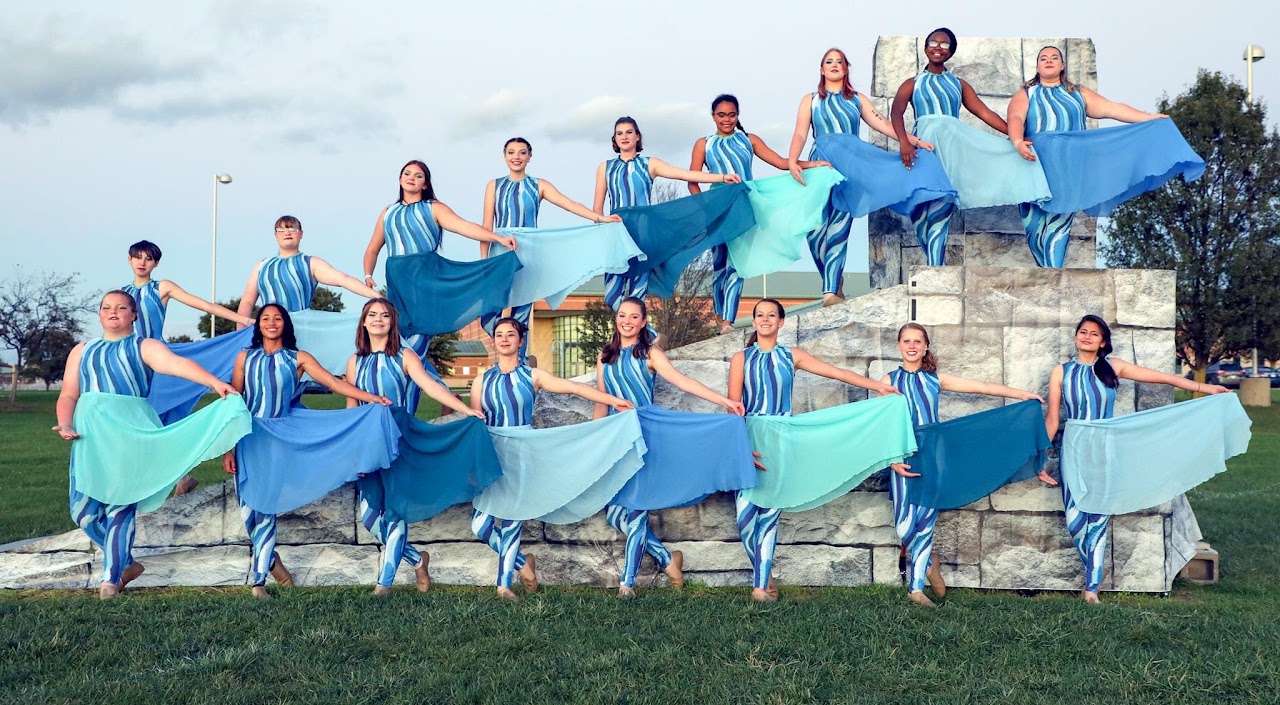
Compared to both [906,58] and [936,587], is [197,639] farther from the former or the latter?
[906,58]

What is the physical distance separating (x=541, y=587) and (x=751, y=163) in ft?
11.8

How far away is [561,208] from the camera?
309 inches

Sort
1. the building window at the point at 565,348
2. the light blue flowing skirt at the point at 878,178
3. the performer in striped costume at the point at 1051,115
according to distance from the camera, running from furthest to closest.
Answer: the building window at the point at 565,348, the performer in striped costume at the point at 1051,115, the light blue flowing skirt at the point at 878,178

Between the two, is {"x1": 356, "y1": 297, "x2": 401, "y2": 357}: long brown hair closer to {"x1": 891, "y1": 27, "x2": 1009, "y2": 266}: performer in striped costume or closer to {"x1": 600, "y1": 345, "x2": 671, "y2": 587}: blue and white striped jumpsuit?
{"x1": 600, "y1": 345, "x2": 671, "y2": 587}: blue and white striped jumpsuit

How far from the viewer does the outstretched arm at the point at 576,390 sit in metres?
6.72

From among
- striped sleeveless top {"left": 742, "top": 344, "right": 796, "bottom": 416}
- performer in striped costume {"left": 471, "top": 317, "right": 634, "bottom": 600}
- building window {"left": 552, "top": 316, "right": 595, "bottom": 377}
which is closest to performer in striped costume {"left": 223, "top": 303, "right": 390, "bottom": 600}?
performer in striped costume {"left": 471, "top": 317, "right": 634, "bottom": 600}

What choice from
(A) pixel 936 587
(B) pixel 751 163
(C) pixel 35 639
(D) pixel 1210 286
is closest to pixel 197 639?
(C) pixel 35 639

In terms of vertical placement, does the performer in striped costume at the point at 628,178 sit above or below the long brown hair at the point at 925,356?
above

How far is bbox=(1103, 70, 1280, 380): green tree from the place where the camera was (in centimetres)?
2630

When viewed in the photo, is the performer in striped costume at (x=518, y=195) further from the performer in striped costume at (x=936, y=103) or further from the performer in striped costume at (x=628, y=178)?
the performer in striped costume at (x=936, y=103)

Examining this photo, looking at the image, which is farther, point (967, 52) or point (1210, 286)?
point (1210, 286)

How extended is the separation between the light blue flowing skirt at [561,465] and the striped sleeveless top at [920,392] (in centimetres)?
181

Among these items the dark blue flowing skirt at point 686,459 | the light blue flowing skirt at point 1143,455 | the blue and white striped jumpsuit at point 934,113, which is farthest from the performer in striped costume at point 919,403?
the blue and white striped jumpsuit at point 934,113

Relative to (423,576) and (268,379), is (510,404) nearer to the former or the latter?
(423,576)
